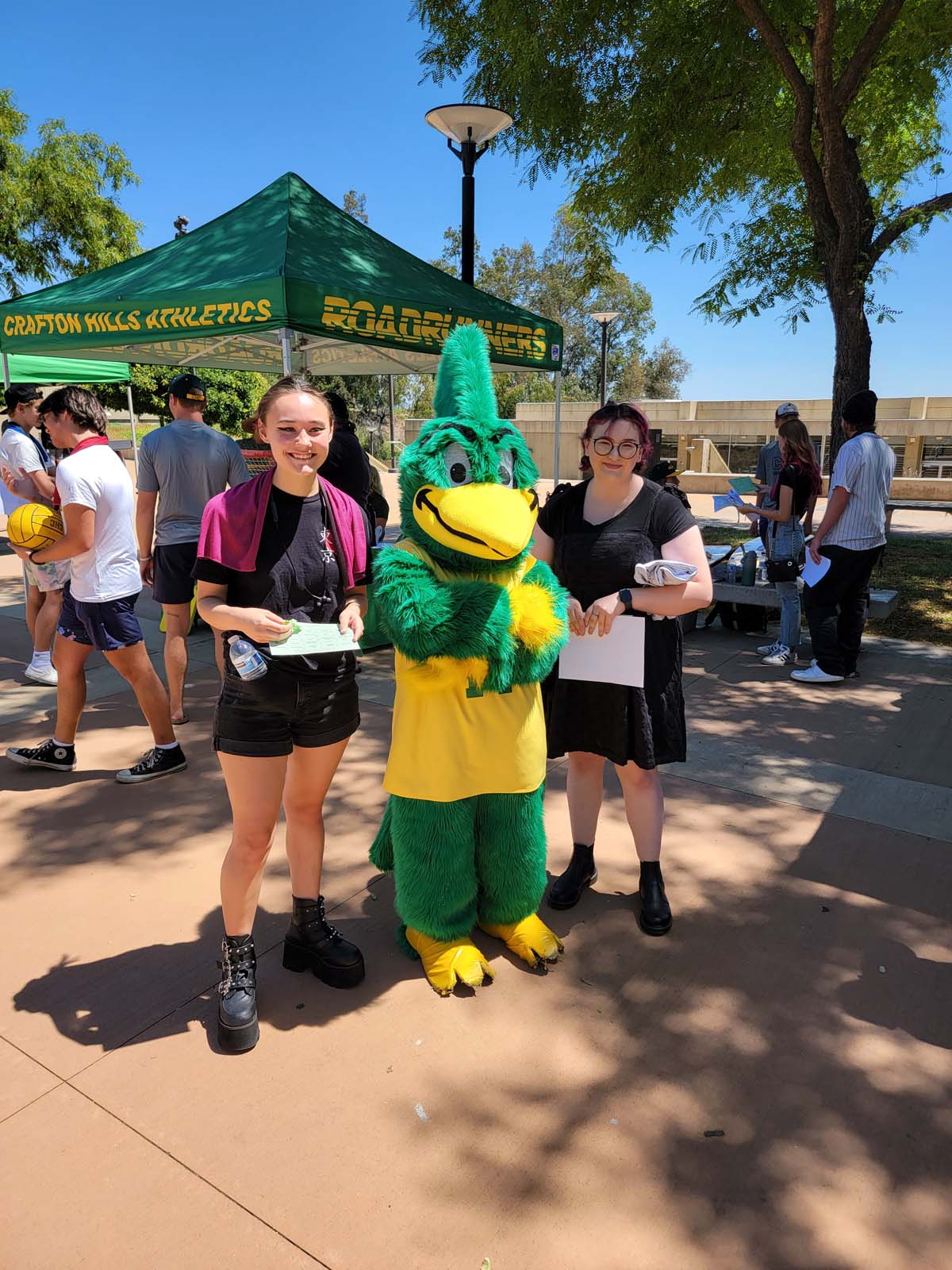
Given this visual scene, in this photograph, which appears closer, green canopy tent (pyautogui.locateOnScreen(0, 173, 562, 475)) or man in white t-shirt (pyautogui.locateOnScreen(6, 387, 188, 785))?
man in white t-shirt (pyautogui.locateOnScreen(6, 387, 188, 785))

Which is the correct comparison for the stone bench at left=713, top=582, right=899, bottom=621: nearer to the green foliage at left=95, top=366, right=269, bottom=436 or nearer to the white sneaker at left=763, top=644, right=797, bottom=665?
the white sneaker at left=763, top=644, right=797, bottom=665

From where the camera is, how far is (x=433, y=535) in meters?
2.44

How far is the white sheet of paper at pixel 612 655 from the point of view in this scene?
2793mm

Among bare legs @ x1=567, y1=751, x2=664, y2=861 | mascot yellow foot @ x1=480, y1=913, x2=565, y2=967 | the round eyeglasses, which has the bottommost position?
mascot yellow foot @ x1=480, y1=913, x2=565, y2=967

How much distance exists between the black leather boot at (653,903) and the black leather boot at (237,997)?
1393 millimetres

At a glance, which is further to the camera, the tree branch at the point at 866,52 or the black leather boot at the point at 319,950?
the tree branch at the point at 866,52

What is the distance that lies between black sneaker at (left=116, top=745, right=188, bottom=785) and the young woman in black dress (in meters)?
2.19

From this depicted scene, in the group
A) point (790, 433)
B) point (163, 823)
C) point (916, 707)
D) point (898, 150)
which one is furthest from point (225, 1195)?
point (898, 150)

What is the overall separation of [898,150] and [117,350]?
34.5 feet

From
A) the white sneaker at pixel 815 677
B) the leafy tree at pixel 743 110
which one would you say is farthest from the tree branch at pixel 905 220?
the white sneaker at pixel 815 677

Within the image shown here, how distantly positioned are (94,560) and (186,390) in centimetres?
131

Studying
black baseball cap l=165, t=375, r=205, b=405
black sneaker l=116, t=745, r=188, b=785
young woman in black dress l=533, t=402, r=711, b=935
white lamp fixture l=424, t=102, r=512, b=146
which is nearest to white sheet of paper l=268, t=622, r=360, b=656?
young woman in black dress l=533, t=402, r=711, b=935

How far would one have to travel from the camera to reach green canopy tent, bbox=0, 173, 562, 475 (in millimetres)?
4887

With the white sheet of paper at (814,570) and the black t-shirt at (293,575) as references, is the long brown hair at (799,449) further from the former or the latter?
the black t-shirt at (293,575)
